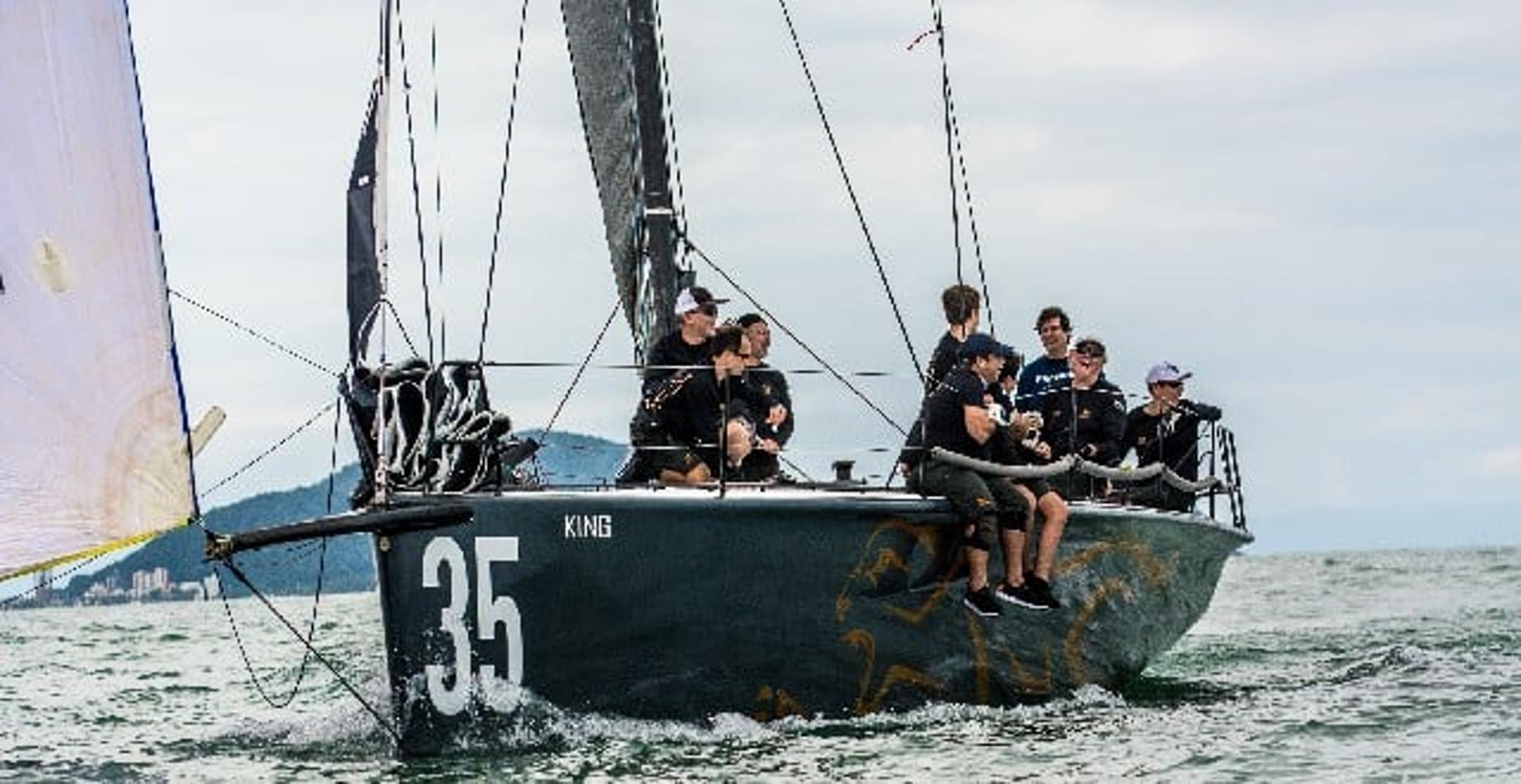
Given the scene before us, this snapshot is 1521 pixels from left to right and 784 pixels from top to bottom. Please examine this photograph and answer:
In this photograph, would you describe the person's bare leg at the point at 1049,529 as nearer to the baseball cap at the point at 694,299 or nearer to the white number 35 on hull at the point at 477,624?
the baseball cap at the point at 694,299

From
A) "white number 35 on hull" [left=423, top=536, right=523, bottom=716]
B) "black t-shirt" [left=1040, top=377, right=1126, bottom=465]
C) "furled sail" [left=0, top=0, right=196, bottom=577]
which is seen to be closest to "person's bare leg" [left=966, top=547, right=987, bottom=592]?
"black t-shirt" [left=1040, top=377, right=1126, bottom=465]

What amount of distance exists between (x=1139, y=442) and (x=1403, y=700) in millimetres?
2282

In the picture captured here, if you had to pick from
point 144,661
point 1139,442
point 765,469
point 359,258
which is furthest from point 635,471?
point 144,661

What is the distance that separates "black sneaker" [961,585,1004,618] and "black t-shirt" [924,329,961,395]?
1.11 meters

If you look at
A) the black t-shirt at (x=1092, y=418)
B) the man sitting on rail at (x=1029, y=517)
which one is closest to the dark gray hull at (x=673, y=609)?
the man sitting on rail at (x=1029, y=517)

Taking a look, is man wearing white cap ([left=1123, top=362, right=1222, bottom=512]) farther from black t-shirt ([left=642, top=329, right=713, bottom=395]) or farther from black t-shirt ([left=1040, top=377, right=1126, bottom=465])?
black t-shirt ([left=642, top=329, right=713, bottom=395])

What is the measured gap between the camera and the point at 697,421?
551 inches

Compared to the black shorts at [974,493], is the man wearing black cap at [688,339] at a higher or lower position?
higher

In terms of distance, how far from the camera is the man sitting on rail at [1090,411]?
52.3 ft

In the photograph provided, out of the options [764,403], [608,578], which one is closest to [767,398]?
[764,403]

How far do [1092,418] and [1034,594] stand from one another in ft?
5.52

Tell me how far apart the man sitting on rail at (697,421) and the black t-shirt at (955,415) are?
957 mm

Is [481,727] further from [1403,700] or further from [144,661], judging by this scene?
[144,661]

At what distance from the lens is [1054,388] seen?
16.0 metres
